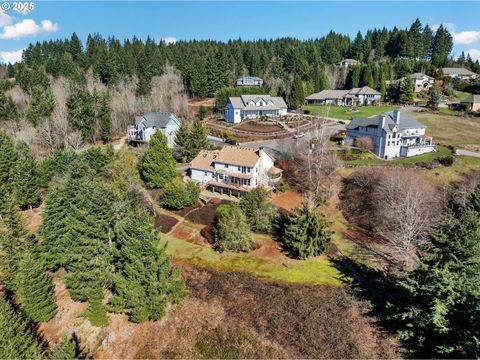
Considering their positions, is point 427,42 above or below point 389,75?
above

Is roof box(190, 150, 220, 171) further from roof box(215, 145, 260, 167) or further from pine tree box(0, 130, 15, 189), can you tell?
pine tree box(0, 130, 15, 189)

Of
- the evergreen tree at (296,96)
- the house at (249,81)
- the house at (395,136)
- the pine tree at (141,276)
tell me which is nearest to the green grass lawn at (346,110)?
the evergreen tree at (296,96)

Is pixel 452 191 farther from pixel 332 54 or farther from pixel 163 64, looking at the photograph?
pixel 332 54

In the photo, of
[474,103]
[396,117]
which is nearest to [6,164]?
[396,117]

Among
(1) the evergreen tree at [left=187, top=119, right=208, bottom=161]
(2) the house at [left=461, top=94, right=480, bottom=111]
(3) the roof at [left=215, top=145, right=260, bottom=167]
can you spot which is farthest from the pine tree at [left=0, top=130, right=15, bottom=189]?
(2) the house at [left=461, top=94, right=480, bottom=111]

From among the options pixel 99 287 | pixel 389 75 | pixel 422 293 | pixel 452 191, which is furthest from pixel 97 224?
pixel 389 75

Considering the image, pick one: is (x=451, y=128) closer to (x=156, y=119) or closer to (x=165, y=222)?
(x=156, y=119)

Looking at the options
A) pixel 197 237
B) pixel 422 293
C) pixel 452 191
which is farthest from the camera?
pixel 452 191
